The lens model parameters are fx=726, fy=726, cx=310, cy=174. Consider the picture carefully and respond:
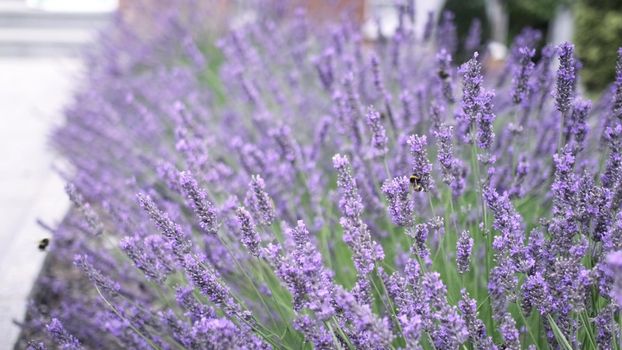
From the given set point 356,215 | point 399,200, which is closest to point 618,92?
point 399,200

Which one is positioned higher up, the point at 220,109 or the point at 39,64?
the point at 39,64

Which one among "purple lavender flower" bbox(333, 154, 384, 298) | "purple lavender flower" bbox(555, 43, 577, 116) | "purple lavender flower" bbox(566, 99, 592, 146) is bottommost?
"purple lavender flower" bbox(333, 154, 384, 298)

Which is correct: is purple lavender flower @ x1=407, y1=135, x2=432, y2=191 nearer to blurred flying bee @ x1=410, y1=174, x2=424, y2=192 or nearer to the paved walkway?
blurred flying bee @ x1=410, y1=174, x2=424, y2=192

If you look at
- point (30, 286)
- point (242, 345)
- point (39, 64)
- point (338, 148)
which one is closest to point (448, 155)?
point (242, 345)

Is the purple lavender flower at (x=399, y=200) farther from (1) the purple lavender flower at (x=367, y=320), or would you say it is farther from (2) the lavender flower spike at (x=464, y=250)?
(1) the purple lavender flower at (x=367, y=320)

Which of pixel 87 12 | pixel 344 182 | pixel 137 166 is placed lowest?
pixel 344 182

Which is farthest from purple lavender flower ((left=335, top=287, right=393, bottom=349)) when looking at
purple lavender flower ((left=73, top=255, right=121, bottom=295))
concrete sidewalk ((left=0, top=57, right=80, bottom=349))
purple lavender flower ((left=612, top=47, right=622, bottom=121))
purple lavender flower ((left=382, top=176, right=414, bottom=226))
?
concrete sidewalk ((left=0, top=57, right=80, bottom=349))

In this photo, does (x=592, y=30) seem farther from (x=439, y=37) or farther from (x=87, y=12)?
(x=87, y=12)
